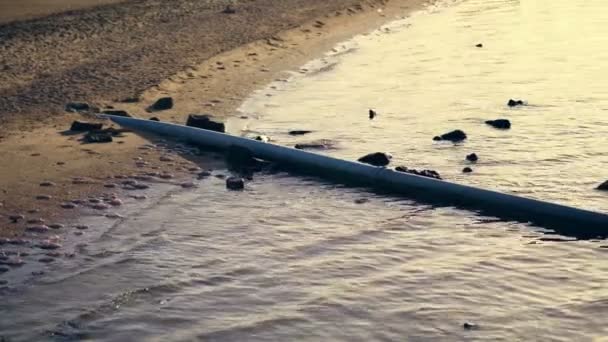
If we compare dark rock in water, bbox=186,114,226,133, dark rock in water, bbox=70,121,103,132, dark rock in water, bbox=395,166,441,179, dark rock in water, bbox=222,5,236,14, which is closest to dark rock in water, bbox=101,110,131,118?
dark rock in water, bbox=70,121,103,132

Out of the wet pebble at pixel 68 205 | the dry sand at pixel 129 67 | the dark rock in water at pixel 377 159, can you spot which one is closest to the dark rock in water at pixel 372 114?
the dry sand at pixel 129 67

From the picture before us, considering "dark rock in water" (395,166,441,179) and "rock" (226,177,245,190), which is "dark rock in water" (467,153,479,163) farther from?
"rock" (226,177,245,190)

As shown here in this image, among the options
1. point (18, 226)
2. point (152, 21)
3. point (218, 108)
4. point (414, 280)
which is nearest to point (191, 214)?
point (18, 226)

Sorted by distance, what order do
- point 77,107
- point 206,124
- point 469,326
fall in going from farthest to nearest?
1. point 77,107
2. point 206,124
3. point 469,326

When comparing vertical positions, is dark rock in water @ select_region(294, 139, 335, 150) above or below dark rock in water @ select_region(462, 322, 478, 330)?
above

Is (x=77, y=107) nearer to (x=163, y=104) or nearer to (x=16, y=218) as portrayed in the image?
(x=163, y=104)

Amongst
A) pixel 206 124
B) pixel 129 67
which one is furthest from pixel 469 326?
pixel 129 67
